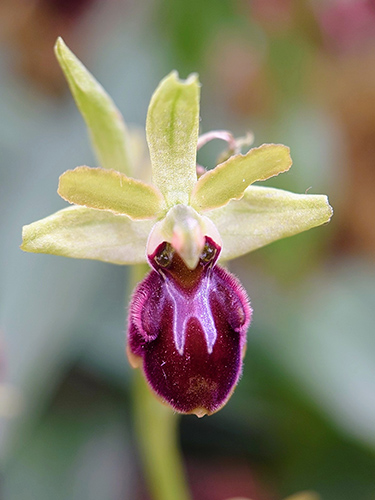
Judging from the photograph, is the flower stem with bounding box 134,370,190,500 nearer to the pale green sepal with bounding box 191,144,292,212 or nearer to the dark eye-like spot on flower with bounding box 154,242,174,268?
the dark eye-like spot on flower with bounding box 154,242,174,268

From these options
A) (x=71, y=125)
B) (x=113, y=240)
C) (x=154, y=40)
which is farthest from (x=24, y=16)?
(x=113, y=240)

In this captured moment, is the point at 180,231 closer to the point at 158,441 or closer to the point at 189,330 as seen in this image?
the point at 189,330

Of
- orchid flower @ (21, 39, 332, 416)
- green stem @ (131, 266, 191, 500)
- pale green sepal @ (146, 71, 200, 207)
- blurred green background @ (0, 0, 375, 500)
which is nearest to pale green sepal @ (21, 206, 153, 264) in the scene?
orchid flower @ (21, 39, 332, 416)

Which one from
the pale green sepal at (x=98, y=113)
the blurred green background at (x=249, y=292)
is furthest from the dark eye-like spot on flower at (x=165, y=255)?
the blurred green background at (x=249, y=292)

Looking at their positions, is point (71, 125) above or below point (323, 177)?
above

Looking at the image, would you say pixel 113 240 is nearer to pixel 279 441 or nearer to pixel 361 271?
pixel 279 441

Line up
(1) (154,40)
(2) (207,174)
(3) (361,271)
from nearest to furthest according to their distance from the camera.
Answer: (2) (207,174), (3) (361,271), (1) (154,40)
